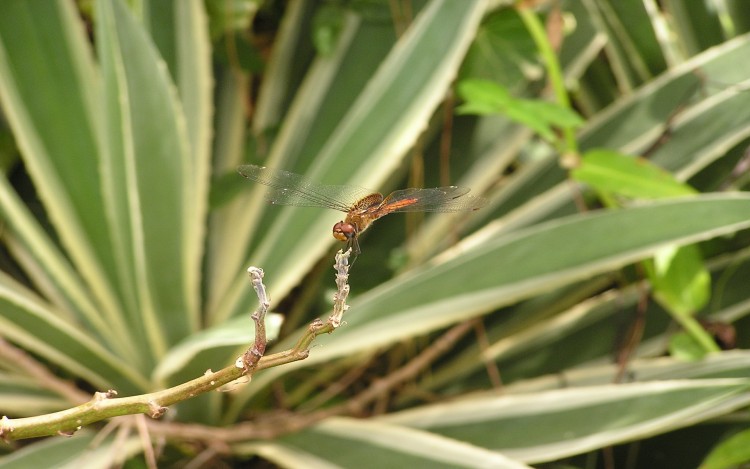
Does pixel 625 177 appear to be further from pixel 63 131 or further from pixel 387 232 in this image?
pixel 63 131

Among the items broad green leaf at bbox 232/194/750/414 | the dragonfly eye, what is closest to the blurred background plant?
broad green leaf at bbox 232/194/750/414

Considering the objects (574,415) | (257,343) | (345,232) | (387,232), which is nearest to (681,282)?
(574,415)

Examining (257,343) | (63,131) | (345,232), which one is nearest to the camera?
(257,343)

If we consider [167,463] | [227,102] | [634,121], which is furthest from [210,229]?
[634,121]

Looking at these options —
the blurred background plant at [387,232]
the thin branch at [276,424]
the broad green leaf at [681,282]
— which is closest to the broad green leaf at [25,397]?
the blurred background plant at [387,232]

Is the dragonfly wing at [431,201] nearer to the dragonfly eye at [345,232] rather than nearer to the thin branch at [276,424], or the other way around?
the dragonfly eye at [345,232]

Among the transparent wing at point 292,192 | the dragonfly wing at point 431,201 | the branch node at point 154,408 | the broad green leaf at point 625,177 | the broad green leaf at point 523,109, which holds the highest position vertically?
the broad green leaf at point 523,109

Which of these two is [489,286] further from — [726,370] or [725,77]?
[725,77]
